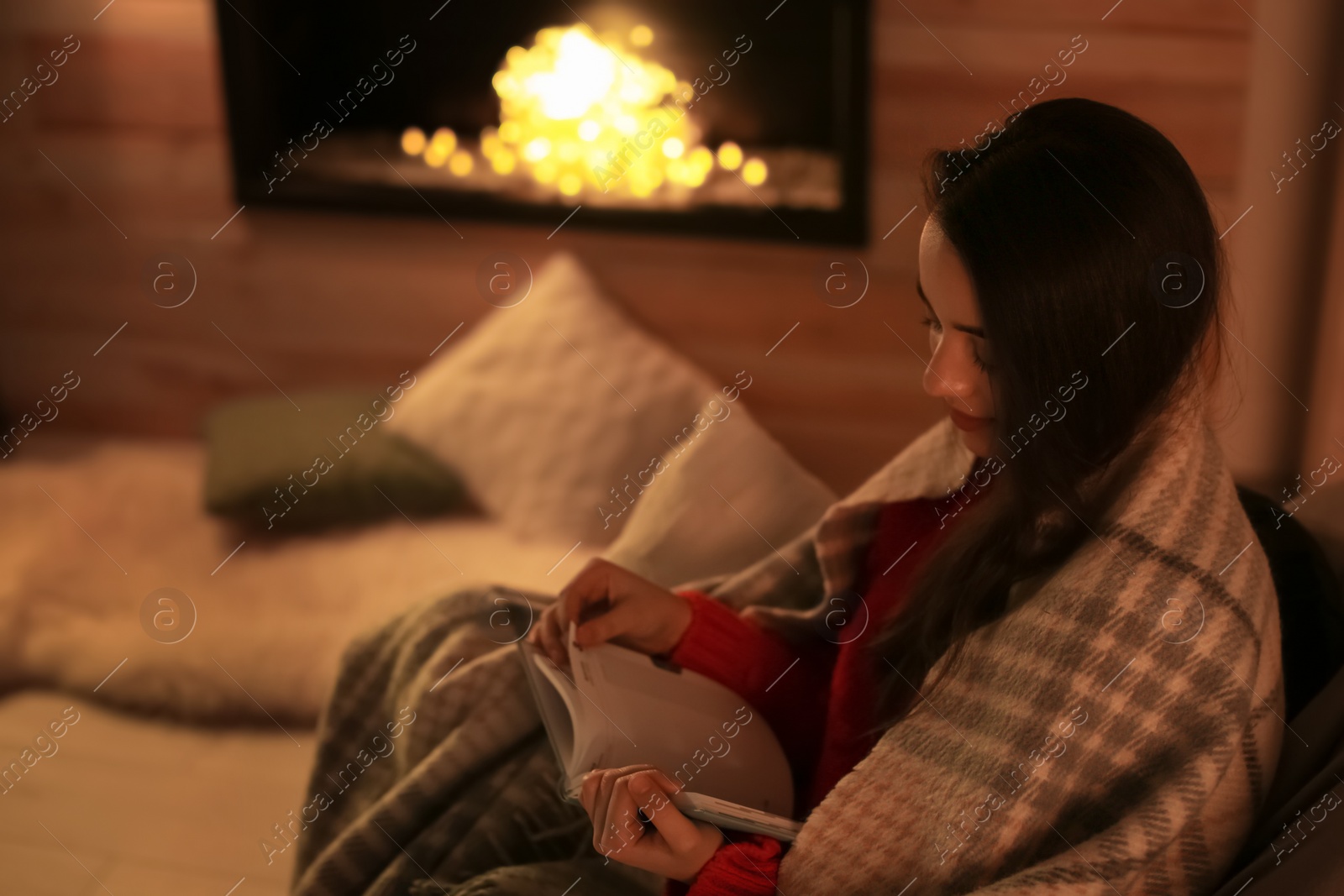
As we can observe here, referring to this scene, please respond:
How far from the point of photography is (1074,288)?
68 cm

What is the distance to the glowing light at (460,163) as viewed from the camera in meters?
1.79

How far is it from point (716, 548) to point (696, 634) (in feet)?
0.94

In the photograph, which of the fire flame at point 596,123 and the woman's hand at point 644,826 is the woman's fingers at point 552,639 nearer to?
the woman's hand at point 644,826

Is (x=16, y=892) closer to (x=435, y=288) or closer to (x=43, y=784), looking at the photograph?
(x=43, y=784)

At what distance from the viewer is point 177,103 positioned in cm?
190

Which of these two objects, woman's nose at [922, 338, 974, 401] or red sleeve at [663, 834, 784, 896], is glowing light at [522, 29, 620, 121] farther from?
red sleeve at [663, 834, 784, 896]

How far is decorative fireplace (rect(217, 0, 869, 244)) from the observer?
158cm

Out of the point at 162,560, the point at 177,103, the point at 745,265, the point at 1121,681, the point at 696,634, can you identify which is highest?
the point at 177,103

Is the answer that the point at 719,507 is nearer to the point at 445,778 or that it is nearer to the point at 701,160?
the point at 445,778

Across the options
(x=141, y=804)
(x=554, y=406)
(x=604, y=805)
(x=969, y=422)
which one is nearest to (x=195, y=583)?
(x=141, y=804)

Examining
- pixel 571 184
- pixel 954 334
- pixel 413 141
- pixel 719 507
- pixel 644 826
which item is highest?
pixel 413 141

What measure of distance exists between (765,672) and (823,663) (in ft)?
0.19

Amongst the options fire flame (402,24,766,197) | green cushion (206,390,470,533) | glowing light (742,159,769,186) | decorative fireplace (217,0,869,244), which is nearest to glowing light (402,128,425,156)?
decorative fireplace (217,0,869,244)

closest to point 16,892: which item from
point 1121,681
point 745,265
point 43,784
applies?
point 43,784
